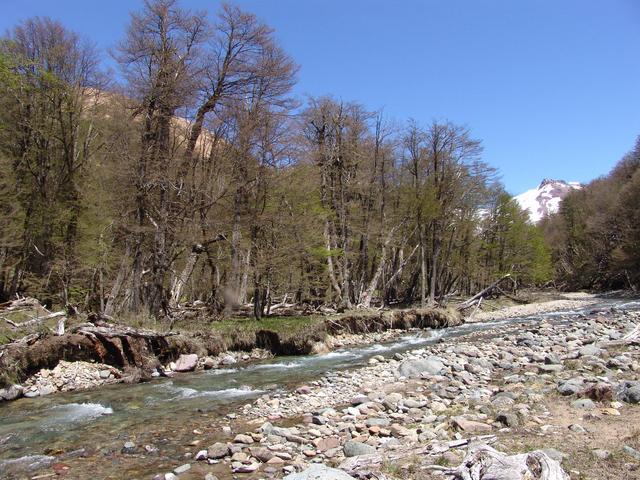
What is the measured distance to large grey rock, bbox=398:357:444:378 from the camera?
1135 centimetres

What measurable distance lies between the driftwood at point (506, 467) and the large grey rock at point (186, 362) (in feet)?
34.7

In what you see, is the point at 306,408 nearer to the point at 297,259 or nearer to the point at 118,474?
the point at 118,474

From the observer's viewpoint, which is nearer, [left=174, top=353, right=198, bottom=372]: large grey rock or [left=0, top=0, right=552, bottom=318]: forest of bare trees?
[left=174, top=353, right=198, bottom=372]: large grey rock

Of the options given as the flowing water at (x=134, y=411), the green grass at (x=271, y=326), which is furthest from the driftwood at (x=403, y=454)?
the green grass at (x=271, y=326)

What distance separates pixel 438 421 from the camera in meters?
7.10

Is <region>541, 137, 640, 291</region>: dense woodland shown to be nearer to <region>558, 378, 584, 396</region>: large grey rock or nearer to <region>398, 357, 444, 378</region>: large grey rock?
<region>398, 357, 444, 378</region>: large grey rock

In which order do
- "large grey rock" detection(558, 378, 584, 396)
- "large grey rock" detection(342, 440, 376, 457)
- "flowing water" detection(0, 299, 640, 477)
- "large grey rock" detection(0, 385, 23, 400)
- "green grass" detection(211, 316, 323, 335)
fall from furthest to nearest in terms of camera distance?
"green grass" detection(211, 316, 323, 335) → "large grey rock" detection(0, 385, 23, 400) → "large grey rock" detection(558, 378, 584, 396) → "flowing water" detection(0, 299, 640, 477) → "large grey rock" detection(342, 440, 376, 457)

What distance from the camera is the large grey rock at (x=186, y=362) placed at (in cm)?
1367

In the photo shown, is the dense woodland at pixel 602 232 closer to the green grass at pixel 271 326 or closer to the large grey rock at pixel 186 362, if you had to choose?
the green grass at pixel 271 326

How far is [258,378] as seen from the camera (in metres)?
12.5

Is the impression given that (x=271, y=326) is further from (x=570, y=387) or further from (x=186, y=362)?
(x=570, y=387)

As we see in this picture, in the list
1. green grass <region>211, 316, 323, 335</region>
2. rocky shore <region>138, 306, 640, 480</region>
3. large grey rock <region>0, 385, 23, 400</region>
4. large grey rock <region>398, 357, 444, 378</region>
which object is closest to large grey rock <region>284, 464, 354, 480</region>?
rocky shore <region>138, 306, 640, 480</region>

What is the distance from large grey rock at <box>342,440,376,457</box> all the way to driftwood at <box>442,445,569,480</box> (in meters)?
1.53

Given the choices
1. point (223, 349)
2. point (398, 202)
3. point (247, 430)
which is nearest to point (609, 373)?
point (247, 430)
